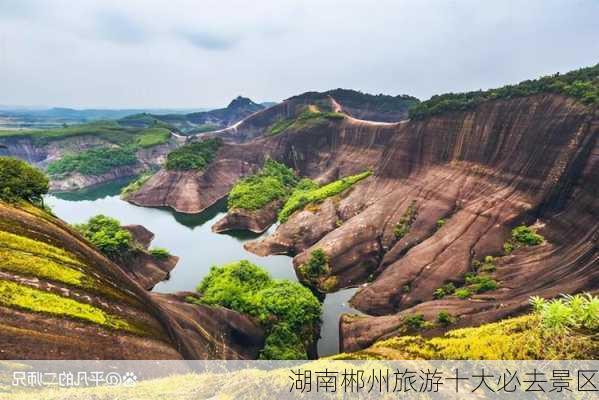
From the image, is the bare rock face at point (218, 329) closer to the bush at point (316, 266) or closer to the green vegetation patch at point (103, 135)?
the bush at point (316, 266)

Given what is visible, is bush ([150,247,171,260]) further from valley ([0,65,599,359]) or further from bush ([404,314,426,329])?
bush ([404,314,426,329])

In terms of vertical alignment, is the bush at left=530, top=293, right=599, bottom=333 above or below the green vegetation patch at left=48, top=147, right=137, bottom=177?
below

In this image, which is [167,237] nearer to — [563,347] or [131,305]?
[131,305]

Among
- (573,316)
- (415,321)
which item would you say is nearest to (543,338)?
(573,316)

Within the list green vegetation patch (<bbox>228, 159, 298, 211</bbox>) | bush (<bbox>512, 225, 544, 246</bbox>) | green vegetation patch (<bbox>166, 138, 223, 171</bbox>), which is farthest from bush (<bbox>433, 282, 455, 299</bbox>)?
green vegetation patch (<bbox>166, 138, 223, 171</bbox>)

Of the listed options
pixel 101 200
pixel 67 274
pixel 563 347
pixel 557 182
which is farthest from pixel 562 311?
pixel 101 200
